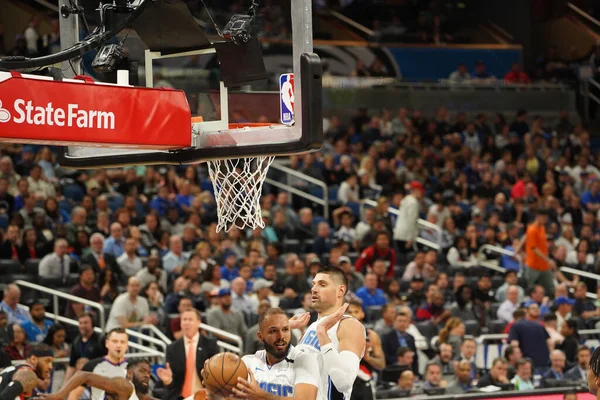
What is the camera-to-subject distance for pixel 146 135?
6723 mm

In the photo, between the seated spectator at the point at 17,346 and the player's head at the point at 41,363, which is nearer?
the player's head at the point at 41,363

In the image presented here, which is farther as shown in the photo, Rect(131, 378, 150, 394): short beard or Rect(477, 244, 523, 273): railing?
Rect(477, 244, 523, 273): railing

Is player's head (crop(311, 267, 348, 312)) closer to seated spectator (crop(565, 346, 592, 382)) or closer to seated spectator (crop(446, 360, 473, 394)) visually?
seated spectator (crop(446, 360, 473, 394))

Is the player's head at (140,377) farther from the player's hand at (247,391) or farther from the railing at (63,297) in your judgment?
the railing at (63,297)

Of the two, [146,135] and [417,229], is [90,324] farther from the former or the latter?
[417,229]

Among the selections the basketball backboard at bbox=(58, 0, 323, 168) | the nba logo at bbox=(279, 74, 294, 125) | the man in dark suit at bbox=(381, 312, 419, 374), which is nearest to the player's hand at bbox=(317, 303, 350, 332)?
the basketball backboard at bbox=(58, 0, 323, 168)

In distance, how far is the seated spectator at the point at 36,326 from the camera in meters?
12.3

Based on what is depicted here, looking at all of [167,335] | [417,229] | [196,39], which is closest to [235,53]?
[196,39]

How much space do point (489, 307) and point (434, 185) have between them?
4817 mm

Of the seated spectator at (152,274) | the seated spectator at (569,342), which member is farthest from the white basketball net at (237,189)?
the seated spectator at (569,342)

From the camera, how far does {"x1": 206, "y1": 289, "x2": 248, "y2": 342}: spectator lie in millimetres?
13062

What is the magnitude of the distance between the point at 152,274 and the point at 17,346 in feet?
9.08

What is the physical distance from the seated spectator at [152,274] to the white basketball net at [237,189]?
5999 millimetres

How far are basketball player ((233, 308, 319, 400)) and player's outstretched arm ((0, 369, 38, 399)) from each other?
1.81 m
